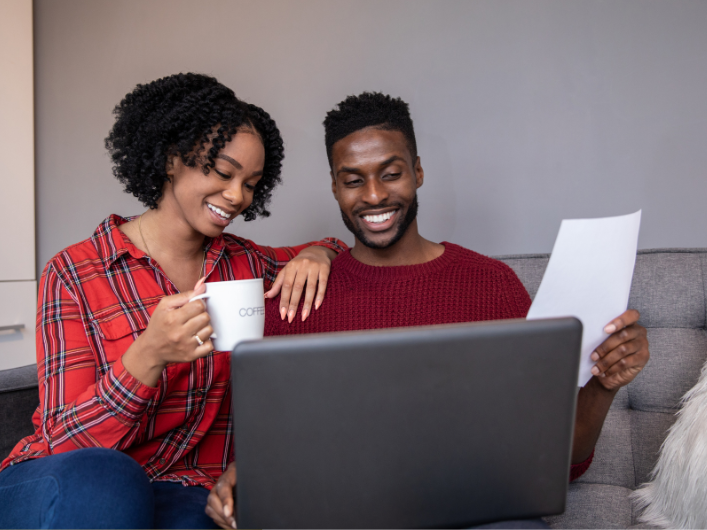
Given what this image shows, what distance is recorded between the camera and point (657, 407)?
3.79ft

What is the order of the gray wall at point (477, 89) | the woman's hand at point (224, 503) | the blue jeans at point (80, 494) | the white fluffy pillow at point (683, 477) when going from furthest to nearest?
the gray wall at point (477, 89) → the white fluffy pillow at point (683, 477) → the woman's hand at point (224, 503) → the blue jeans at point (80, 494)

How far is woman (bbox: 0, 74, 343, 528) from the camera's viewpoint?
28.1 inches

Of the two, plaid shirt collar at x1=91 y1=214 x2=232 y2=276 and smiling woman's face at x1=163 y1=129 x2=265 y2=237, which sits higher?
smiling woman's face at x1=163 y1=129 x2=265 y2=237

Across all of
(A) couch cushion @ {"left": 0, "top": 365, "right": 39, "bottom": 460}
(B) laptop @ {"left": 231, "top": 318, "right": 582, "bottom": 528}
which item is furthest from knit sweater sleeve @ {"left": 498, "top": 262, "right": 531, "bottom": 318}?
(A) couch cushion @ {"left": 0, "top": 365, "right": 39, "bottom": 460}

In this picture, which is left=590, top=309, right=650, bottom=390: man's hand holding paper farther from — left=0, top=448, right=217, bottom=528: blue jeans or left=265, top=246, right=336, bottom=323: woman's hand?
left=0, top=448, right=217, bottom=528: blue jeans

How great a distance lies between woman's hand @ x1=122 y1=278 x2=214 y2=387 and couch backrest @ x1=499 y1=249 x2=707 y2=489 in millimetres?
881

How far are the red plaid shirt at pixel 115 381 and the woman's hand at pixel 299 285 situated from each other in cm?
19

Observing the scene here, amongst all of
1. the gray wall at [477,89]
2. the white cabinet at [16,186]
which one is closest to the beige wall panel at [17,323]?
the white cabinet at [16,186]

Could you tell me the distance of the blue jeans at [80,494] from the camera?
64 centimetres

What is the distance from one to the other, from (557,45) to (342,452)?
1.46 m

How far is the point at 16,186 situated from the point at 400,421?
1930 mm

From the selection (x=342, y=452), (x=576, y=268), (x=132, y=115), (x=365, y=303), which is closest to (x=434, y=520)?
(x=342, y=452)

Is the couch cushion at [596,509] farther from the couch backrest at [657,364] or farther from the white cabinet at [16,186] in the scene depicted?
the white cabinet at [16,186]

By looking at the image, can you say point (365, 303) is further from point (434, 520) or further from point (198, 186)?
point (434, 520)
